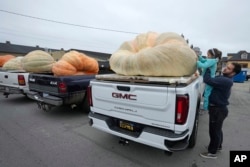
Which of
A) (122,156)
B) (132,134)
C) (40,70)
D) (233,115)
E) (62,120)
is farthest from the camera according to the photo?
(40,70)

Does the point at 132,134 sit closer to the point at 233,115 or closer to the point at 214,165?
the point at 214,165

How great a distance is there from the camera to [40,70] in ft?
21.3

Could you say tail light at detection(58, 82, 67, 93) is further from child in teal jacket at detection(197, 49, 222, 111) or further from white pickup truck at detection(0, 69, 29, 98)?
child in teal jacket at detection(197, 49, 222, 111)

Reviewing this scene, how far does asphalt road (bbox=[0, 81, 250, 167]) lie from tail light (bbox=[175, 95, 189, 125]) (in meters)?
0.98

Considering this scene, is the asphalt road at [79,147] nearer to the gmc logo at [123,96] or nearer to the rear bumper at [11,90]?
the gmc logo at [123,96]

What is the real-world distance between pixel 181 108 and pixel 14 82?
21.3ft

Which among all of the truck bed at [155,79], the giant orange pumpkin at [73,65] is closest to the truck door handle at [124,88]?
the truck bed at [155,79]

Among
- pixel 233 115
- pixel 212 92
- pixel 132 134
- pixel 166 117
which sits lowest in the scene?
pixel 233 115

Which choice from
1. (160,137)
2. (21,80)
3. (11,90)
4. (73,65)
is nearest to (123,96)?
(160,137)

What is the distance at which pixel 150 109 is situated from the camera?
7.88 feet

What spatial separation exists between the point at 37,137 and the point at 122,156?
2008 millimetres

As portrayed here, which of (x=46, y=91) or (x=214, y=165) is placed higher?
(x=46, y=91)

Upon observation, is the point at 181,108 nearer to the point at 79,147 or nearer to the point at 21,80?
the point at 79,147

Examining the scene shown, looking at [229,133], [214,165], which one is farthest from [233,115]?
[214,165]
